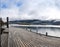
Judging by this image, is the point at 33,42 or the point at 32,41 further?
the point at 32,41

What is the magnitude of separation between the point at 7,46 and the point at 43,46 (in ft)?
9.22

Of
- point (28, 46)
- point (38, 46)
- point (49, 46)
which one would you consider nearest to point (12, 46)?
point (28, 46)

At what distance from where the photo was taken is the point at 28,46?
12.2 metres

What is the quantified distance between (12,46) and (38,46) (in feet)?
6.71

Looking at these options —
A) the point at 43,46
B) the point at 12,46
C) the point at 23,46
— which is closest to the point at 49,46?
the point at 43,46

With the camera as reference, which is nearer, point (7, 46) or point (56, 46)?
point (7, 46)

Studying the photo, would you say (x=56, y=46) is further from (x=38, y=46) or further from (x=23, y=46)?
(x=23, y=46)

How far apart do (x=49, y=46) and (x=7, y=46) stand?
3302mm

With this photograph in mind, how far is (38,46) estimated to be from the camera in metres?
12.4

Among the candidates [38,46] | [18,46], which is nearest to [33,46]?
[38,46]

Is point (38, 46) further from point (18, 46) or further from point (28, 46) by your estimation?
point (18, 46)

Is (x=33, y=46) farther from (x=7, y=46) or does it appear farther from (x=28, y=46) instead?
(x=7, y=46)

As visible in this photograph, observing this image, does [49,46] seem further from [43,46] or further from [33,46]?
[33,46]

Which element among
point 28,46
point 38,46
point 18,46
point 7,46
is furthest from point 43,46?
point 7,46
